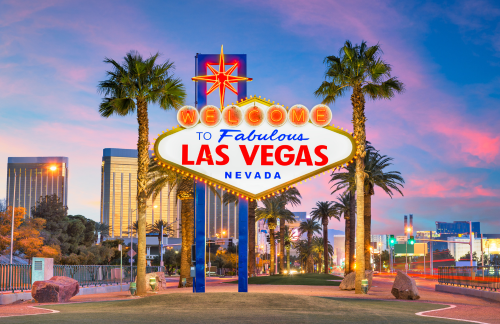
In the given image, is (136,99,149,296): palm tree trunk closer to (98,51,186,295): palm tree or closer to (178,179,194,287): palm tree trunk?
(98,51,186,295): palm tree

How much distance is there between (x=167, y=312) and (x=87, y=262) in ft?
202

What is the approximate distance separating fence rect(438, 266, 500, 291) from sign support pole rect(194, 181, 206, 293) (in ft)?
53.2

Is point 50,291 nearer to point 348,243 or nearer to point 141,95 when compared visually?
point 141,95

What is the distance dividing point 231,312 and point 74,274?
77.8 ft

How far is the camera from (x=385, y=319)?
1512 cm

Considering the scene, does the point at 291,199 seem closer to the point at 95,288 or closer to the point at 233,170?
the point at 95,288

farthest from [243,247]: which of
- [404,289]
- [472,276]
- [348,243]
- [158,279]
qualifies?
[348,243]

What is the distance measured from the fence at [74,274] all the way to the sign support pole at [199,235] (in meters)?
10.3

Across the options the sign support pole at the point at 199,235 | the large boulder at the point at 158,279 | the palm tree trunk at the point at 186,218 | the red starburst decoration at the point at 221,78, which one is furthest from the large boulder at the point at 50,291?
the palm tree trunk at the point at 186,218

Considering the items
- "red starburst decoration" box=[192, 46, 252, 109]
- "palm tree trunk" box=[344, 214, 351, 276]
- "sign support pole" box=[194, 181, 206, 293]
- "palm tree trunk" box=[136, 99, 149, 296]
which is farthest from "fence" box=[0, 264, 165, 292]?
"palm tree trunk" box=[344, 214, 351, 276]

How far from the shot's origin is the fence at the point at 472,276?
28.3 m

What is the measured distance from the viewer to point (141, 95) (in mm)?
29812

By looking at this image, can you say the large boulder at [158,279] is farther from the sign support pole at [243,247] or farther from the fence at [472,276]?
the fence at [472,276]

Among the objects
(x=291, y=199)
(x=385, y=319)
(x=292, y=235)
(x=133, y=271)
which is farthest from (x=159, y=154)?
(x=292, y=235)
